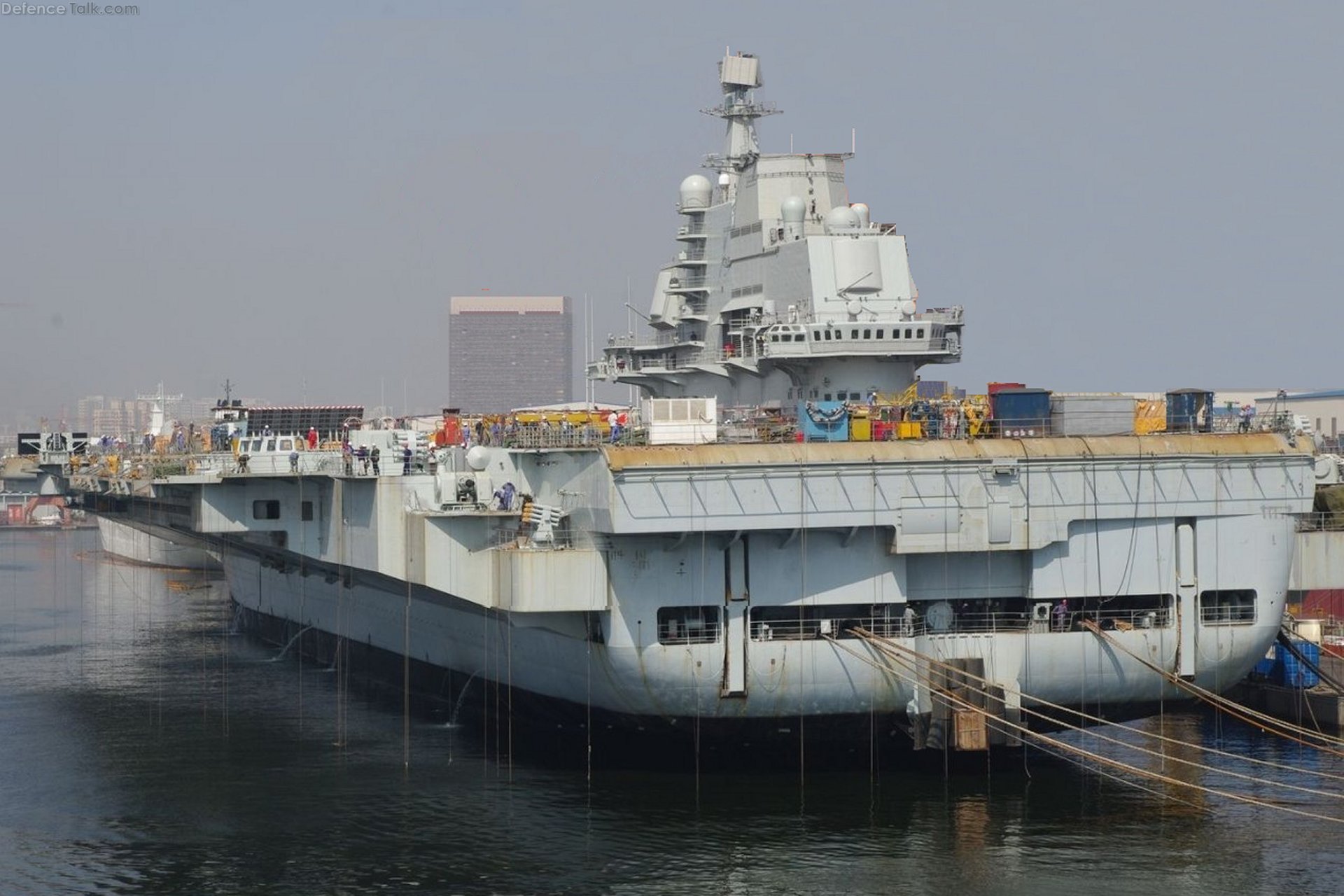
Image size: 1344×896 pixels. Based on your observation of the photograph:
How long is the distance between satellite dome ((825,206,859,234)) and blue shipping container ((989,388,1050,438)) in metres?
7.96

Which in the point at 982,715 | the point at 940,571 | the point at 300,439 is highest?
the point at 300,439

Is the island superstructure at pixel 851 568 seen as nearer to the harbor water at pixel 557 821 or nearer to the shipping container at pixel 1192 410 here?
the shipping container at pixel 1192 410

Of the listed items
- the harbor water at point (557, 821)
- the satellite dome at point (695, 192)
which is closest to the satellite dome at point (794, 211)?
the satellite dome at point (695, 192)

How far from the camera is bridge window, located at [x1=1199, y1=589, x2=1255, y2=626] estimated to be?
91.6 ft

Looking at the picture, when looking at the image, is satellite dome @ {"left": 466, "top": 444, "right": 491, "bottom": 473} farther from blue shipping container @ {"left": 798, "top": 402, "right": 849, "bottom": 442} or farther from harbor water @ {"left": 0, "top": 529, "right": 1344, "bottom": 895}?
blue shipping container @ {"left": 798, "top": 402, "right": 849, "bottom": 442}

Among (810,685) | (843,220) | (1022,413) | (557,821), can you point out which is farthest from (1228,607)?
(843,220)

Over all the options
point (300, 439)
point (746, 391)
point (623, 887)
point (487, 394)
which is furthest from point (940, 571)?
point (487, 394)

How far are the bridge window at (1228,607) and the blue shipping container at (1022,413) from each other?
152 inches

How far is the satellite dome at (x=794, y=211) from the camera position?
3666 cm

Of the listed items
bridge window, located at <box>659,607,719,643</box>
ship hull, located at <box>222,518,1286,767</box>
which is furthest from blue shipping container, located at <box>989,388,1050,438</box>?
bridge window, located at <box>659,607,719,643</box>

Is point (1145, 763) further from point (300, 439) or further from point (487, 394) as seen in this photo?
point (487, 394)

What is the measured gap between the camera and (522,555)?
26609 millimetres

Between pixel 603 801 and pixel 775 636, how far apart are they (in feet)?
12.5

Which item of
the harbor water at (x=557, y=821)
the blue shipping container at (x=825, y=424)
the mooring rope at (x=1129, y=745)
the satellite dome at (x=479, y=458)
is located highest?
the blue shipping container at (x=825, y=424)
